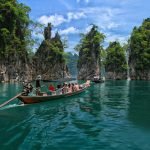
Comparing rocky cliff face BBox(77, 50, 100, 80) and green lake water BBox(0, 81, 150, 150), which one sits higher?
rocky cliff face BBox(77, 50, 100, 80)

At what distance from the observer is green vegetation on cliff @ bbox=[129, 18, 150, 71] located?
129375 millimetres

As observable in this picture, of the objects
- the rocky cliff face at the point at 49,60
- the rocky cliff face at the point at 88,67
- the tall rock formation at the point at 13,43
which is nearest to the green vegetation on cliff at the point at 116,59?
the rocky cliff face at the point at 88,67

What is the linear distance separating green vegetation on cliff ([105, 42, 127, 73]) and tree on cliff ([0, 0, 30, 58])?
56682 millimetres

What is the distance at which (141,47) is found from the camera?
5202 inches

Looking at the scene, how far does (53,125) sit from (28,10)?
84.5 m

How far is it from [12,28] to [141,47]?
215ft

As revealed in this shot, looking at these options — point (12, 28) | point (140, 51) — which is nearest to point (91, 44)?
point (140, 51)

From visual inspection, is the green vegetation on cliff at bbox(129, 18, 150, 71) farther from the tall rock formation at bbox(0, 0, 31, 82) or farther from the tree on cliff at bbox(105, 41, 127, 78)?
the tall rock formation at bbox(0, 0, 31, 82)

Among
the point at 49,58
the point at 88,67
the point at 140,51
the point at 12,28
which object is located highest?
the point at 12,28

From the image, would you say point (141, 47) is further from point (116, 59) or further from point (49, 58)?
point (49, 58)

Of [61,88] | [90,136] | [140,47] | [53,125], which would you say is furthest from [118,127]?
[140,47]

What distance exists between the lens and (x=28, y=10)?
99688 millimetres

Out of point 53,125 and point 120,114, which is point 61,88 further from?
point 53,125

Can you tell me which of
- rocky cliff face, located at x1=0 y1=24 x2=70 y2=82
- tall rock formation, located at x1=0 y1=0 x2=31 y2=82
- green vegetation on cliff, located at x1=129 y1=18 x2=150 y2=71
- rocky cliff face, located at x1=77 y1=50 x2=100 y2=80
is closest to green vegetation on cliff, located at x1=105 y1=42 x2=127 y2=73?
green vegetation on cliff, located at x1=129 y1=18 x2=150 y2=71
